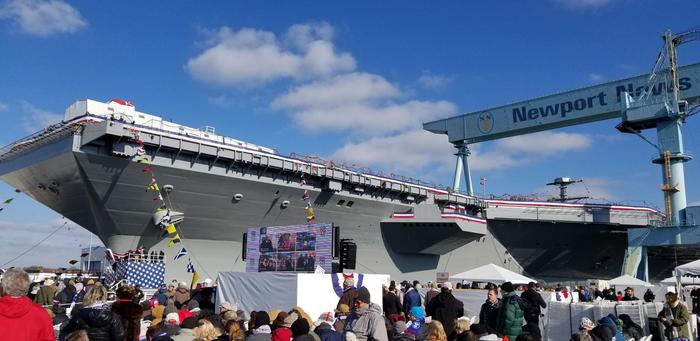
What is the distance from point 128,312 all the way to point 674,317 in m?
7.96

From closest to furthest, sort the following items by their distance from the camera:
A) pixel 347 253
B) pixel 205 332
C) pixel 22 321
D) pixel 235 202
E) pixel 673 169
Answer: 1. pixel 22 321
2. pixel 205 332
3. pixel 347 253
4. pixel 235 202
5. pixel 673 169

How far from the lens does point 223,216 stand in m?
26.0

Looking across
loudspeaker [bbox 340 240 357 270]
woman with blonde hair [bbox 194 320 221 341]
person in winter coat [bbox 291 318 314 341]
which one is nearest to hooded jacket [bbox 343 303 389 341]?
person in winter coat [bbox 291 318 314 341]

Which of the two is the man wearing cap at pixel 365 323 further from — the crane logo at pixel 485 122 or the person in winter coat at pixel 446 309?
the crane logo at pixel 485 122

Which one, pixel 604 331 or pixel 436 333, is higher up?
pixel 436 333

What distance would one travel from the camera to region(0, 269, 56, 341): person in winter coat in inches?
137

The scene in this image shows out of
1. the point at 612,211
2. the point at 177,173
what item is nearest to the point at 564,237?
the point at 612,211

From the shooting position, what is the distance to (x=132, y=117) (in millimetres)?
25438

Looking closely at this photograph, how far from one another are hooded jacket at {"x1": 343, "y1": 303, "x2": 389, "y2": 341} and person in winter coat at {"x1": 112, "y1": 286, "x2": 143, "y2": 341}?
7.01ft

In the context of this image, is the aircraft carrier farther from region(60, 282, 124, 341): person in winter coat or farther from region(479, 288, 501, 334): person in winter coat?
region(60, 282, 124, 341): person in winter coat

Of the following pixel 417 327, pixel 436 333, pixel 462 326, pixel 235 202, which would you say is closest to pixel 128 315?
pixel 436 333

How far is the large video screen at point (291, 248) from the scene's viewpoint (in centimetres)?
1553

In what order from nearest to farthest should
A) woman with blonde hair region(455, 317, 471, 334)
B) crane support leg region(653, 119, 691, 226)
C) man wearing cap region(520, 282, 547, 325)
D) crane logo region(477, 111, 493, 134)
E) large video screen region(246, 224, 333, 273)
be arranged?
woman with blonde hair region(455, 317, 471, 334) → man wearing cap region(520, 282, 547, 325) → large video screen region(246, 224, 333, 273) → crane support leg region(653, 119, 691, 226) → crane logo region(477, 111, 493, 134)

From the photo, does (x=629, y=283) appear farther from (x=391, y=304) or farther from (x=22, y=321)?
(x=22, y=321)
